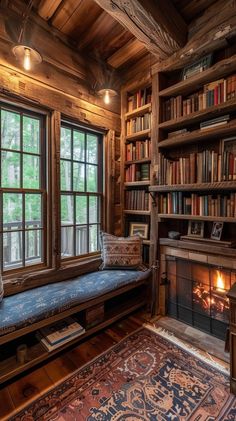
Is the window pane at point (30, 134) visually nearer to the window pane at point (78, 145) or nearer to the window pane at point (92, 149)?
the window pane at point (78, 145)

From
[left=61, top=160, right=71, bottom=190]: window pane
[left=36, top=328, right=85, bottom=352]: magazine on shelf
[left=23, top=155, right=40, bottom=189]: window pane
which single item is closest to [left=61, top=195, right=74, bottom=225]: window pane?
[left=61, top=160, right=71, bottom=190]: window pane

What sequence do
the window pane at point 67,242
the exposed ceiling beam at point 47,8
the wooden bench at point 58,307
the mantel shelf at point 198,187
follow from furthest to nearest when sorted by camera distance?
1. the window pane at point 67,242
2. the exposed ceiling beam at point 47,8
3. the mantel shelf at point 198,187
4. the wooden bench at point 58,307

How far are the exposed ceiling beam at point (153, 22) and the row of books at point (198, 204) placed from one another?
4.95 ft

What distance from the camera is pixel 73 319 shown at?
2025mm

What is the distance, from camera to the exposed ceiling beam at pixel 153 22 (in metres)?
1.67

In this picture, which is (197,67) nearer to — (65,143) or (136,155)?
(136,155)

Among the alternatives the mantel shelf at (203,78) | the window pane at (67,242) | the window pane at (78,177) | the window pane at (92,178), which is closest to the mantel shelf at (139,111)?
the mantel shelf at (203,78)

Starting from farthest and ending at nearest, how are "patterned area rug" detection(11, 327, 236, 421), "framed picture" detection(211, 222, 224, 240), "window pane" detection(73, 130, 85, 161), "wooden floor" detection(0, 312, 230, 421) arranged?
"window pane" detection(73, 130, 85, 161) → "framed picture" detection(211, 222, 224, 240) → "wooden floor" detection(0, 312, 230, 421) → "patterned area rug" detection(11, 327, 236, 421)

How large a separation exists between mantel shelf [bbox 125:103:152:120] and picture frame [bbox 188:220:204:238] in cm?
148

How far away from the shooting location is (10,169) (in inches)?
80.4

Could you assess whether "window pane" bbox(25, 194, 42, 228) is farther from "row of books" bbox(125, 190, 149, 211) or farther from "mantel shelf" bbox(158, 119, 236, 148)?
"mantel shelf" bbox(158, 119, 236, 148)

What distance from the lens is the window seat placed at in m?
1.56

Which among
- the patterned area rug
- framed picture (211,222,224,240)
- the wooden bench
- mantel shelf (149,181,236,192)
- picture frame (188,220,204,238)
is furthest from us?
picture frame (188,220,204,238)

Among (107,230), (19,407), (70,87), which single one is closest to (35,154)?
(70,87)
